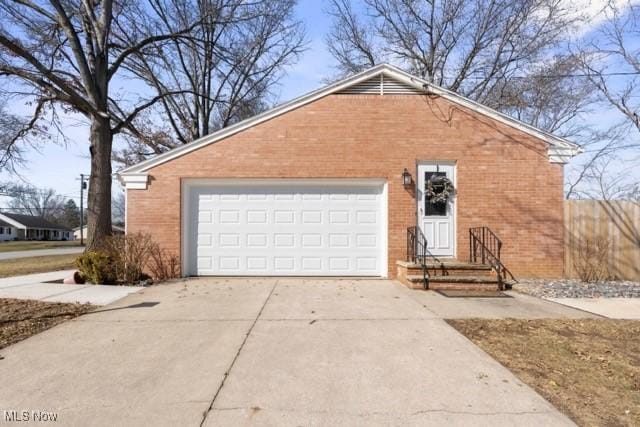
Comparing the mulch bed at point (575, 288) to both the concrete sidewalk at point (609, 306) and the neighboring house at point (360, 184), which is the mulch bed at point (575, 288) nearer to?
the concrete sidewalk at point (609, 306)

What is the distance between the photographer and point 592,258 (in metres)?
10.1

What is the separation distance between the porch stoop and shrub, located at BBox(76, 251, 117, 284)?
7.05 meters

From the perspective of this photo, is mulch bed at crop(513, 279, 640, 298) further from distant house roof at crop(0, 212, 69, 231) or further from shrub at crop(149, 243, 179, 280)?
distant house roof at crop(0, 212, 69, 231)

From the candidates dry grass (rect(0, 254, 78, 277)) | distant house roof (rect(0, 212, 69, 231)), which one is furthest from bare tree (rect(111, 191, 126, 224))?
dry grass (rect(0, 254, 78, 277))

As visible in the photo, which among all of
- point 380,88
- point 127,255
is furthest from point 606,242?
point 127,255

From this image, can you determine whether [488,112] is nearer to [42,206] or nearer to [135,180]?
[135,180]

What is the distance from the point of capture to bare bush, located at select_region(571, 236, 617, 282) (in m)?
9.99

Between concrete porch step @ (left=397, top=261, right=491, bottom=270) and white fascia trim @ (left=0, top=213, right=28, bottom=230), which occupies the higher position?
white fascia trim @ (left=0, top=213, right=28, bottom=230)

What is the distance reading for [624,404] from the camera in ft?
11.3

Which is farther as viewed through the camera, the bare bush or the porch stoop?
the bare bush

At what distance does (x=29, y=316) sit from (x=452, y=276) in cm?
808

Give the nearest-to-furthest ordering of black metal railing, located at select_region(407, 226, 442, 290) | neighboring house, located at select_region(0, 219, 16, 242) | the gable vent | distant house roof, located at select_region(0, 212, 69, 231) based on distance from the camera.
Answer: black metal railing, located at select_region(407, 226, 442, 290) → the gable vent → neighboring house, located at select_region(0, 219, 16, 242) → distant house roof, located at select_region(0, 212, 69, 231)

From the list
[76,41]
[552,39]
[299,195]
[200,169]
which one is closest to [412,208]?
[299,195]

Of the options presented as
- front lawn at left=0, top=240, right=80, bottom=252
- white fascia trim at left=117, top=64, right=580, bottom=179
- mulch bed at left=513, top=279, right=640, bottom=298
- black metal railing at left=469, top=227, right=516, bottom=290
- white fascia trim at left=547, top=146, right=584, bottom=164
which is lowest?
front lawn at left=0, top=240, right=80, bottom=252
